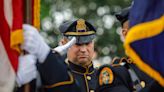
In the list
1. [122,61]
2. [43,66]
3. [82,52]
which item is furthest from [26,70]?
[82,52]

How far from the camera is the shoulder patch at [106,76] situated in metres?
7.57

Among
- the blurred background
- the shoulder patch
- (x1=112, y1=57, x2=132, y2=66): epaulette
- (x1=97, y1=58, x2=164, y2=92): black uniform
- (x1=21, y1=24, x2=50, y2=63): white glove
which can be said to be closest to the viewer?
(x1=21, y1=24, x2=50, y2=63): white glove

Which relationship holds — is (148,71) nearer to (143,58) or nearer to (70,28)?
(143,58)

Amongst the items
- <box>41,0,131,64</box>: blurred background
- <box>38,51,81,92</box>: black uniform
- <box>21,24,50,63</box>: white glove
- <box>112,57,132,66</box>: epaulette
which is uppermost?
<box>21,24,50,63</box>: white glove

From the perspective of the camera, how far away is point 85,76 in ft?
29.8

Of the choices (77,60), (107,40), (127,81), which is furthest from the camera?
(107,40)

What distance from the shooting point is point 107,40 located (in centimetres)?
2128

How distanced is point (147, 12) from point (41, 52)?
0.75 m

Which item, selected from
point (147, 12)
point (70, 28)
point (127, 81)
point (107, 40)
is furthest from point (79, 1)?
point (147, 12)

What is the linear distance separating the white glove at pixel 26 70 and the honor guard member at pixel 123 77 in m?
1.39

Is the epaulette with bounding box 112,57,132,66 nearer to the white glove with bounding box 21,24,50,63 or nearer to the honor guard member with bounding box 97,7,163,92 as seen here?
the honor guard member with bounding box 97,7,163,92

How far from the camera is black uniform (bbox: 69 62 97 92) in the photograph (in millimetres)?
8961

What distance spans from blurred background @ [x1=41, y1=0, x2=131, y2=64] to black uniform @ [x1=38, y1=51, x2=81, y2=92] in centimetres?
1388

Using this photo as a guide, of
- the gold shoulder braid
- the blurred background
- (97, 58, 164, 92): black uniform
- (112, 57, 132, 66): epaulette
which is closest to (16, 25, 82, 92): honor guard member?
(97, 58, 164, 92): black uniform
